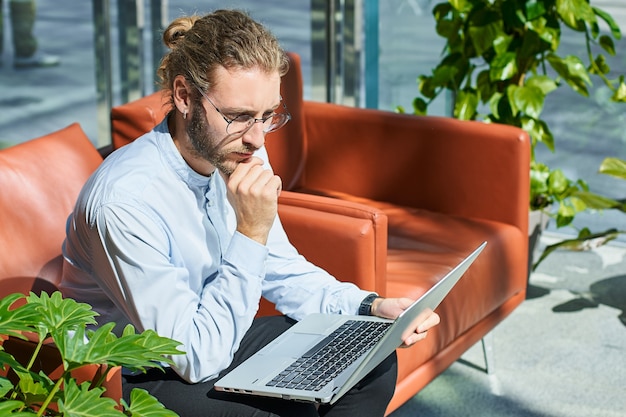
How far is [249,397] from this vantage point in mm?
1880

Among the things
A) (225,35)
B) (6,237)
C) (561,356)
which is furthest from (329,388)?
(561,356)

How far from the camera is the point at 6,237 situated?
2.20m

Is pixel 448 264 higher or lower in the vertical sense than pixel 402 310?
lower

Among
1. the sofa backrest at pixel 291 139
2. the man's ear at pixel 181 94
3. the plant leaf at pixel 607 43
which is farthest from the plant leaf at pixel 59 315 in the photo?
the plant leaf at pixel 607 43

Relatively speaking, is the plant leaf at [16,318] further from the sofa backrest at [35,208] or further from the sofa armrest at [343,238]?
the sofa armrest at [343,238]

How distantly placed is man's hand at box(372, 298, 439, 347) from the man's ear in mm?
578

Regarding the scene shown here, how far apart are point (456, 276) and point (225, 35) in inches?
25.2

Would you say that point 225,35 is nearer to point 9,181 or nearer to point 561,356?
point 9,181

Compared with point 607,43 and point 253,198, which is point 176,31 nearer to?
point 253,198

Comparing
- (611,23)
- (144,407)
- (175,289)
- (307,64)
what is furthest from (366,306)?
(307,64)

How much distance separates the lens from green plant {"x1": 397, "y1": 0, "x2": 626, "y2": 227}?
361 cm

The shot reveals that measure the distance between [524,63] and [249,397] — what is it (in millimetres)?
2251

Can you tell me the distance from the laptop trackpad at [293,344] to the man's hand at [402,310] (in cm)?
17

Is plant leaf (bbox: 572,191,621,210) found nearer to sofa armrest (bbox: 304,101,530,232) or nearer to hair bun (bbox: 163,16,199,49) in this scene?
sofa armrest (bbox: 304,101,530,232)
